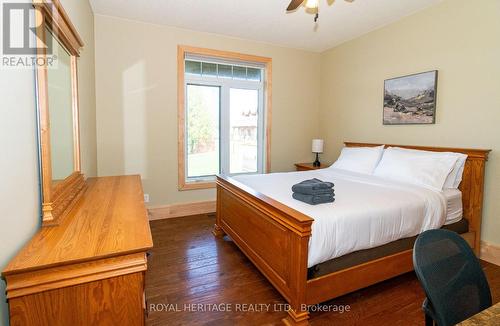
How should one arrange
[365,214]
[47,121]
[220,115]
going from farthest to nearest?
[220,115], [365,214], [47,121]

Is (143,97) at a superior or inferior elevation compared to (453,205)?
superior

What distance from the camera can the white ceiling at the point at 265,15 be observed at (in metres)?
2.99

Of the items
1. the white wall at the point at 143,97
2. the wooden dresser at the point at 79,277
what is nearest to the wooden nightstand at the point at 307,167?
the white wall at the point at 143,97

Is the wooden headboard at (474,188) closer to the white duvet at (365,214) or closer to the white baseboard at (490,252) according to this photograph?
the white baseboard at (490,252)

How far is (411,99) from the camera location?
3.23m

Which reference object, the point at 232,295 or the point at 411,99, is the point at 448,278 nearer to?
the point at 232,295

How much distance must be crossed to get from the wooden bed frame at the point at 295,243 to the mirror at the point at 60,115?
53.0 inches

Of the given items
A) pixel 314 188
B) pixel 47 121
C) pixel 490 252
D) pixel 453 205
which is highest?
pixel 47 121

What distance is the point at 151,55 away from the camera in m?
3.57

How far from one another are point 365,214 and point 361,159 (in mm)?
1697

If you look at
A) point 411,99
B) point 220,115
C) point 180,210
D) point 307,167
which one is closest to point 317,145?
point 307,167

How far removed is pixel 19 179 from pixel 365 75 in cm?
409

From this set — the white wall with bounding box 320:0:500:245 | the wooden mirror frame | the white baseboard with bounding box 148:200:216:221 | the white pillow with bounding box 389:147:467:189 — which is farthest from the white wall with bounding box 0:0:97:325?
the white wall with bounding box 320:0:500:245
